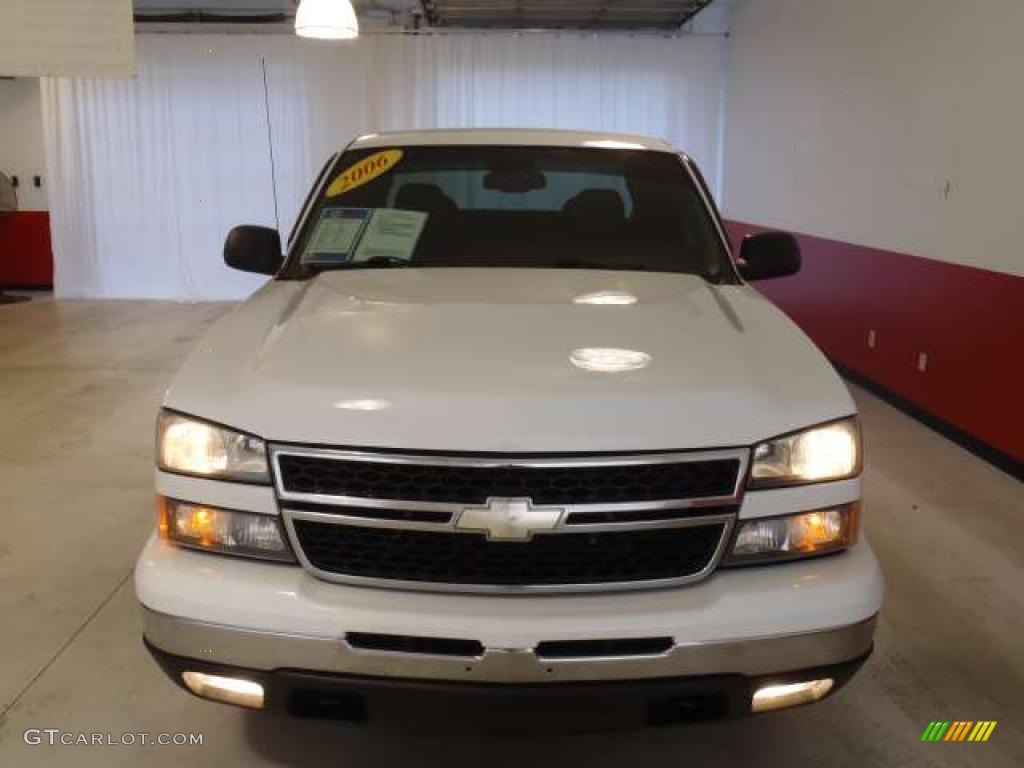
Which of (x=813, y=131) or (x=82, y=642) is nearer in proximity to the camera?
(x=82, y=642)

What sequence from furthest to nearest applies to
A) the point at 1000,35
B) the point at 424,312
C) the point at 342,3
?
the point at 342,3 → the point at 1000,35 → the point at 424,312

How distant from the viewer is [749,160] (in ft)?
29.8

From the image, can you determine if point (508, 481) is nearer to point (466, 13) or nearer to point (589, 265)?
point (589, 265)

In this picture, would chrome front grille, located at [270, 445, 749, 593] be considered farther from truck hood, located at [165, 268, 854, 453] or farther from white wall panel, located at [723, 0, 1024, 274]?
white wall panel, located at [723, 0, 1024, 274]

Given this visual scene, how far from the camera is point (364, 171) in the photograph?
3043mm

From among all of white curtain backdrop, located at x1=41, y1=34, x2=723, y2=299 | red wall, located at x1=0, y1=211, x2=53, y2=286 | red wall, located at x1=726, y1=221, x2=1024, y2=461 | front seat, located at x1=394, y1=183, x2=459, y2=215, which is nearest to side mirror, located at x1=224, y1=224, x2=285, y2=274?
front seat, located at x1=394, y1=183, x2=459, y2=215

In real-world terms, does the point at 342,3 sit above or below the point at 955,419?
above

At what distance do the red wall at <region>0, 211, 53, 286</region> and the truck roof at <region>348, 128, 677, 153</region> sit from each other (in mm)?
9430

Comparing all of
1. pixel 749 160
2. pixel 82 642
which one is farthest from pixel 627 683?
pixel 749 160

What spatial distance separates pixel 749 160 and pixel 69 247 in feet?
25.4

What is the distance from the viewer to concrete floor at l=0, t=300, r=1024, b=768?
2.23 metres

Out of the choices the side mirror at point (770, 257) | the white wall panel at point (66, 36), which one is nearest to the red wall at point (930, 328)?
the side mirror at point (770, 257)

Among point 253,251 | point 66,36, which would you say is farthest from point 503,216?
point 66,36

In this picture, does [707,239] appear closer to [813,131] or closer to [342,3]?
[342,3]
